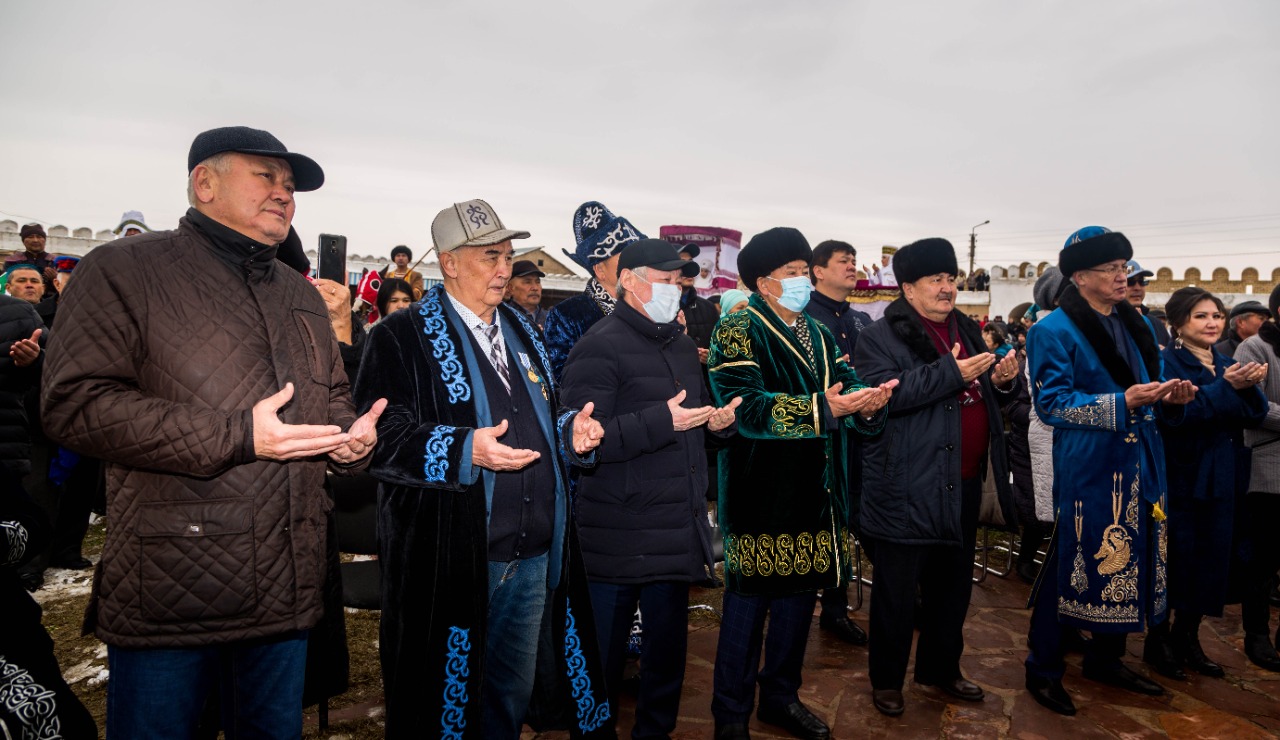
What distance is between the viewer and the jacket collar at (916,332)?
Answer: 423 centimetres

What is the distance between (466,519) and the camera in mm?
2717

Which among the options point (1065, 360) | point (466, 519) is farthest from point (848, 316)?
point (466, 519)

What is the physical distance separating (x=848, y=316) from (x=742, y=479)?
8.60 ft

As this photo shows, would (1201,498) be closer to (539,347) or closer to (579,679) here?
(579,679)

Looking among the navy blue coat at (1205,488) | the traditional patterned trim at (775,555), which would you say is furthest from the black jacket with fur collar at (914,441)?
the navy blue coat at (1205,488)

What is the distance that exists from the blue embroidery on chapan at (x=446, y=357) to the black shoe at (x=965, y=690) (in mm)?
3239

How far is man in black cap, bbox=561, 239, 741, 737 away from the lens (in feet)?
11.3

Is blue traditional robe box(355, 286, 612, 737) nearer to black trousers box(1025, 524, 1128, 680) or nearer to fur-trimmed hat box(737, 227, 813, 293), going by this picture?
fur-trimmed hat box(737, 227, 813, 293)

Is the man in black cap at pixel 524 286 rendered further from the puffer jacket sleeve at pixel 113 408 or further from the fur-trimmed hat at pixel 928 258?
the puffer jacket sleeve at pixel 113 408

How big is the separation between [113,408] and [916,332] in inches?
142

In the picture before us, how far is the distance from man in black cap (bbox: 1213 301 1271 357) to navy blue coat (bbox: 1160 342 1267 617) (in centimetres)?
167

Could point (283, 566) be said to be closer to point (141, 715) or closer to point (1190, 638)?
point (141, 715)

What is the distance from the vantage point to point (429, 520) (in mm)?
2713

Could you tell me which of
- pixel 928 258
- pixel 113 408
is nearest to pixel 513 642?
pixel 113 408
